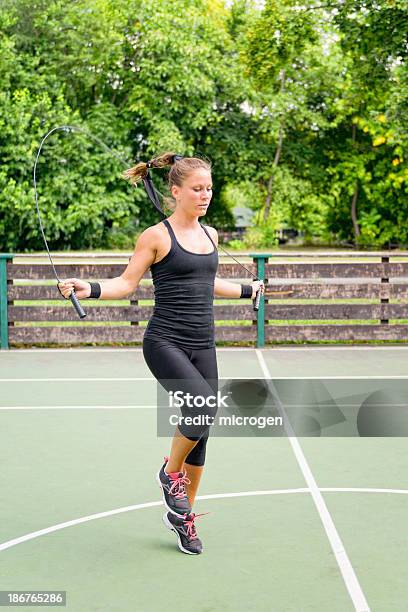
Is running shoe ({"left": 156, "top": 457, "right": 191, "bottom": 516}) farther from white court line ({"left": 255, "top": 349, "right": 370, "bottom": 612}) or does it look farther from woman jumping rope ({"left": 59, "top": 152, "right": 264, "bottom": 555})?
white court line ({"left": 255, "top": 349, "right": 370, "bottom": 612})

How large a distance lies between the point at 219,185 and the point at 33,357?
81.7 ft

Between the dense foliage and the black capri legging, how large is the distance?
19.9 metres

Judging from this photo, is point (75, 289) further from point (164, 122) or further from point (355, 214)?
point (355, 214)

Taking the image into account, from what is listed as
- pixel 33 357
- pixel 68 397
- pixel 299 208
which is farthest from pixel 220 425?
pixel 299 208

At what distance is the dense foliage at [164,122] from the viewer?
29047mm

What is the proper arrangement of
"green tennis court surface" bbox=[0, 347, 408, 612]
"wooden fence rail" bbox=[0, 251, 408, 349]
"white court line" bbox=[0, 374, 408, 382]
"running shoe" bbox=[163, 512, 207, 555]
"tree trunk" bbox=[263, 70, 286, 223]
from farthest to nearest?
"tree trunk" bbox=[263, 70, 286, 223], "wooden fence rail" bbox=[0, 251, 408, 349], "white court line" bbox=[0, 374, 408, 382], "running shoe" bbox=[163, 512, 207, 555], "green tennis court surface" bbox=[0, 347, 408, 612]

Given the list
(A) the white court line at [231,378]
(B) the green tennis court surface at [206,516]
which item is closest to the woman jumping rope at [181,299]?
(B) the green tennis court surface at [206,516]

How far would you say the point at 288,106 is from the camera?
3425cm

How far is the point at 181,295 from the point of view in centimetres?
470

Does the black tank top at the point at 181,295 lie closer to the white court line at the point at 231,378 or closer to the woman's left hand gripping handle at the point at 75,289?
→ the woman's left hand gripping handle at the point at 75,289

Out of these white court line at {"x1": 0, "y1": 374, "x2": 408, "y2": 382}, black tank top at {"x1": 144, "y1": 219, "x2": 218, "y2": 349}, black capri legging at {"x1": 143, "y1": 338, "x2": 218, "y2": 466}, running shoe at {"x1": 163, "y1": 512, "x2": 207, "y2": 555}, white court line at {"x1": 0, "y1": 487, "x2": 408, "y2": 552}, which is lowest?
white court line at {"x1": 0, "y1": 374, "x2": 408, "y2": 382}

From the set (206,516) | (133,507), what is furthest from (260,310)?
(206,516)

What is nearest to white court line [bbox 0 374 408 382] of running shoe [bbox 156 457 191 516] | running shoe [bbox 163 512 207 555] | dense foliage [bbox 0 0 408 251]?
running shoe [bbox 156 457 191 516]

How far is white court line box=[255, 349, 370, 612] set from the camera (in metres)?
4.11
